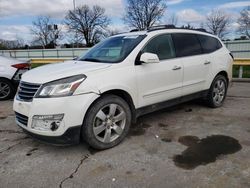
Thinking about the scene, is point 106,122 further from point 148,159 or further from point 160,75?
point 160,75

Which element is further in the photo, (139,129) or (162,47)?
(139,129)

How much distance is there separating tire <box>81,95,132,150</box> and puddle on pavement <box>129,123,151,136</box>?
1.44ft

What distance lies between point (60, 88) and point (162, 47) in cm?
203

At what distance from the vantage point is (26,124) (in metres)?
3.26

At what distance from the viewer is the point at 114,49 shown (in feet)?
13.5

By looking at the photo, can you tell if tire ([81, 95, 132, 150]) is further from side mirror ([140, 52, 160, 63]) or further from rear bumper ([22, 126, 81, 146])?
side mirror ([140, 52, 160, 63])

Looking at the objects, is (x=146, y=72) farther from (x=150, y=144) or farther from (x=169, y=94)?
(x=150, y=144)

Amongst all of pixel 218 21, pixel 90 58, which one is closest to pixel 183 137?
pixel 90 58

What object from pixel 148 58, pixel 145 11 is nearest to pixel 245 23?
pixel 145 11

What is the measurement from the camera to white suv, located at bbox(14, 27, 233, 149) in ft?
10.1

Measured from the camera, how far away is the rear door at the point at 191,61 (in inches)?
175

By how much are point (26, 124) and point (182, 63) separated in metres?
2.85

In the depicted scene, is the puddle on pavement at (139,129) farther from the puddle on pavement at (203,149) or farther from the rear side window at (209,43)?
the rear side window at (209,43)

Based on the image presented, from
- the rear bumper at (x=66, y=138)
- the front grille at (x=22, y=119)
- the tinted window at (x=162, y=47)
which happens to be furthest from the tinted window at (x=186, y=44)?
the front grille at (x=22, y=119)
